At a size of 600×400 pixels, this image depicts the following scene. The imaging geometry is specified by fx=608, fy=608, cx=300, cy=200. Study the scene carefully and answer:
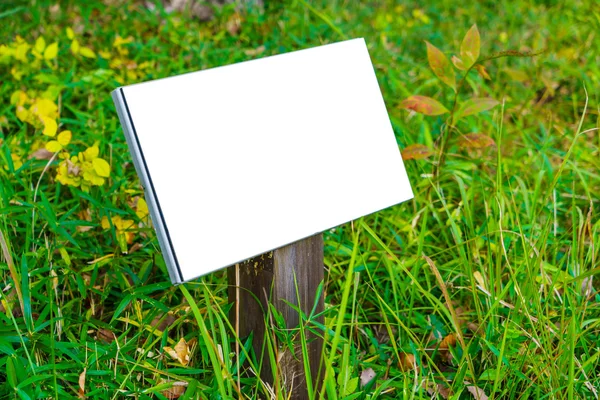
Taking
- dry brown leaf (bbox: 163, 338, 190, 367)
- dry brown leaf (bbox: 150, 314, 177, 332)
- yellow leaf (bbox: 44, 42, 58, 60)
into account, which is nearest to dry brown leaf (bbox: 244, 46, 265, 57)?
yellow leaf (bbox: 44, 42, 58, 60)

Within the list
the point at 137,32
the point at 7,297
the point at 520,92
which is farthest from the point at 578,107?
the point at 7,297

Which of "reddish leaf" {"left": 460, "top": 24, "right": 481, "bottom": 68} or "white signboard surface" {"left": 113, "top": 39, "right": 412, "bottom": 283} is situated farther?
"reddish leaf" {"left": 460, "top": 24, "right": 481, "bottom": 68}

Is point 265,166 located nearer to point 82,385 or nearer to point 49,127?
point 82,385

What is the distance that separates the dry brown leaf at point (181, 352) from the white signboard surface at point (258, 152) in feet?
1.48

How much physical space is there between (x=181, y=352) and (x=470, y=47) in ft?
3.70

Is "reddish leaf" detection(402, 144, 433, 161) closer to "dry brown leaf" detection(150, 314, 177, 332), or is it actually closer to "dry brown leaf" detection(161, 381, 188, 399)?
"dry brown leaf" detection(150, 314, 177, 332)

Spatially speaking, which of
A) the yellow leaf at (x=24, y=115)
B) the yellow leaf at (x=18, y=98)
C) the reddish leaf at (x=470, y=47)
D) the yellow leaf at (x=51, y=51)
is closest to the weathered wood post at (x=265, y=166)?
the reddish leaf at (x=470, y=47)

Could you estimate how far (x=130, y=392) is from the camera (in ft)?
4.02

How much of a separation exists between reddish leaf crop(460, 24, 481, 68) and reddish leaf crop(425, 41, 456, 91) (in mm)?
54

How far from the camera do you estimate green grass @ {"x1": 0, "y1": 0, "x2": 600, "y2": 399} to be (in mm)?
1276

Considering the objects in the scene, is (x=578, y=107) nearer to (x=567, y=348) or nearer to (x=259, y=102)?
(x=567, y=348)

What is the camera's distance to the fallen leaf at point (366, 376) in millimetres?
1445

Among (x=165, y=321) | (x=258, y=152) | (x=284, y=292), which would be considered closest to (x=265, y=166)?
(x=258, y=152)

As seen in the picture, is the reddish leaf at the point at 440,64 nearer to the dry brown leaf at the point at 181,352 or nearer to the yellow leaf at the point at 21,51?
the dry brown leaf at the point at 181,352
